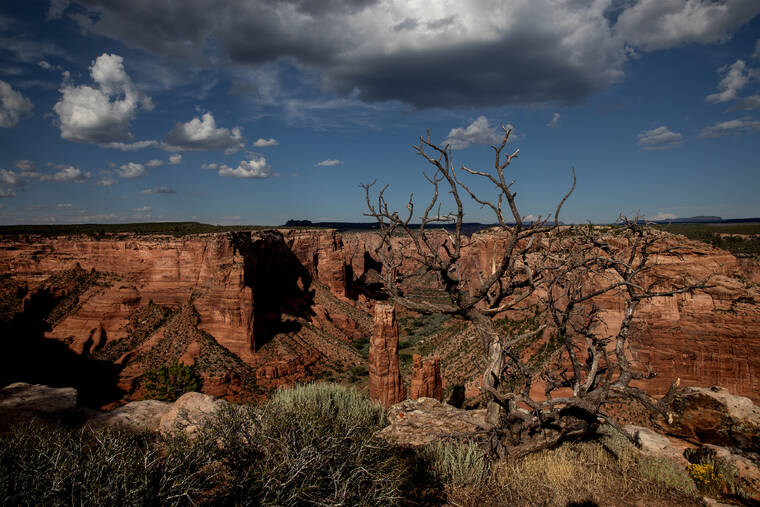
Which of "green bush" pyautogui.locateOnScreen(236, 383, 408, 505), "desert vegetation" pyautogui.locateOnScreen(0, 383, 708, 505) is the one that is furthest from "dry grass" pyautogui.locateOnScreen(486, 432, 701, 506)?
"green bush" pyautogui.locateOnScreen(236, 383, 408, 505)

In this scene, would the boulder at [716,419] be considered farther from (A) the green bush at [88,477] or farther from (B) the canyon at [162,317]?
(A) the green bush at [88,477]

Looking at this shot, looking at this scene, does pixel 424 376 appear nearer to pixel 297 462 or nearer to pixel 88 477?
pixel 297 462

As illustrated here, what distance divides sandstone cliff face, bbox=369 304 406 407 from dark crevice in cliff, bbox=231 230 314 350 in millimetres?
25735

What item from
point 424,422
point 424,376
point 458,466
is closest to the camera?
point 458,466

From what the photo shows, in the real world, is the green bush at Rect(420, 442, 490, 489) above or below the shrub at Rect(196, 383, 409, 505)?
below

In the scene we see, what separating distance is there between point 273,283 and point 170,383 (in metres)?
33.2

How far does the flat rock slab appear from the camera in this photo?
968 centimetres

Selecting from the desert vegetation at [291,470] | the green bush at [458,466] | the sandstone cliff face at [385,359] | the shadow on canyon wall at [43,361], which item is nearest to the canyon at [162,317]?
the shadow on canyon wall at [43,361]

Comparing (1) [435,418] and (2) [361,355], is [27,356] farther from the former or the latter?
(1) [435,418]

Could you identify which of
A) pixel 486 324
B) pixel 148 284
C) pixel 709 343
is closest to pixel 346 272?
pixel 148 284

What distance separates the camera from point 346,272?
279ft

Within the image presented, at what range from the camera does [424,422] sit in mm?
10953

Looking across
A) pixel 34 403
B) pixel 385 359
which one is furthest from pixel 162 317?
pixel 34 403

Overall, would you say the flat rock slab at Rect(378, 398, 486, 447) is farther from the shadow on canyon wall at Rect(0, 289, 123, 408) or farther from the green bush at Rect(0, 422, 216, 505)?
the shadow on canyon wall at Rect(0, 289, 123, 408)
